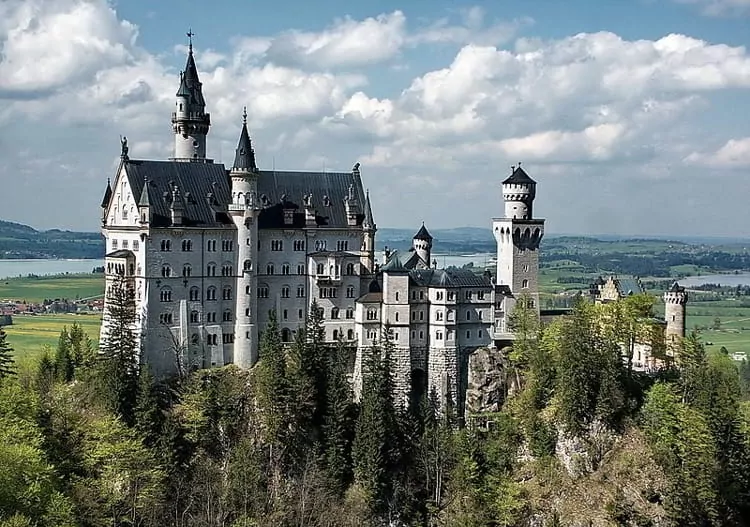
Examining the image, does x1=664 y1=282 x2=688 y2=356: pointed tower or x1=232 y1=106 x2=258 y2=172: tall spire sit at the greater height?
x1=232 y1=106 x2=258 y2=172: tall spire

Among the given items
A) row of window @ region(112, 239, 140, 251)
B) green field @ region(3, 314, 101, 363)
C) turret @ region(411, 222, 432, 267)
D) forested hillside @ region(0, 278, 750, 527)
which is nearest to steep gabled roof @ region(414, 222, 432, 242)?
turret @ region(411, 222, 432, 267)

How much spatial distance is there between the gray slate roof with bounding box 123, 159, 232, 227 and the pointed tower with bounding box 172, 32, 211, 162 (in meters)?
5.64

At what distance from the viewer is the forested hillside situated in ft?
247

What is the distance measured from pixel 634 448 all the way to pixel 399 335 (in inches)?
870

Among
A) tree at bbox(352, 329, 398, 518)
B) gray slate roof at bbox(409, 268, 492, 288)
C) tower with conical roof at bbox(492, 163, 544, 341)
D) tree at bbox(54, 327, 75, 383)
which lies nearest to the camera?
tree at bbox(352, 329, 398, 518)

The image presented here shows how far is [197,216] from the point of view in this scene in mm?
83312

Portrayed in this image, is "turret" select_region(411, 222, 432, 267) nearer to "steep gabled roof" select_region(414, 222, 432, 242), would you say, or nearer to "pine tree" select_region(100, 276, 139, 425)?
"steep gabled roof" select_region(414, 222, 432, 242)

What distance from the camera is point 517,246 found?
298ft

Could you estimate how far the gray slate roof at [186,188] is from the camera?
81.9 meters

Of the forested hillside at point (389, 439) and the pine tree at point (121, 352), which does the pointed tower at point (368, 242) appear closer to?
the forested hillside at point (389, 439)

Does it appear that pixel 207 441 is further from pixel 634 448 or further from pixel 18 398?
pixel 634 448

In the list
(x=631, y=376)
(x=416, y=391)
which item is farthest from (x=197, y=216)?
(x=631, y=376)

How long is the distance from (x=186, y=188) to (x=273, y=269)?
34.9ft

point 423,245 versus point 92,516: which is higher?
point 423,245
